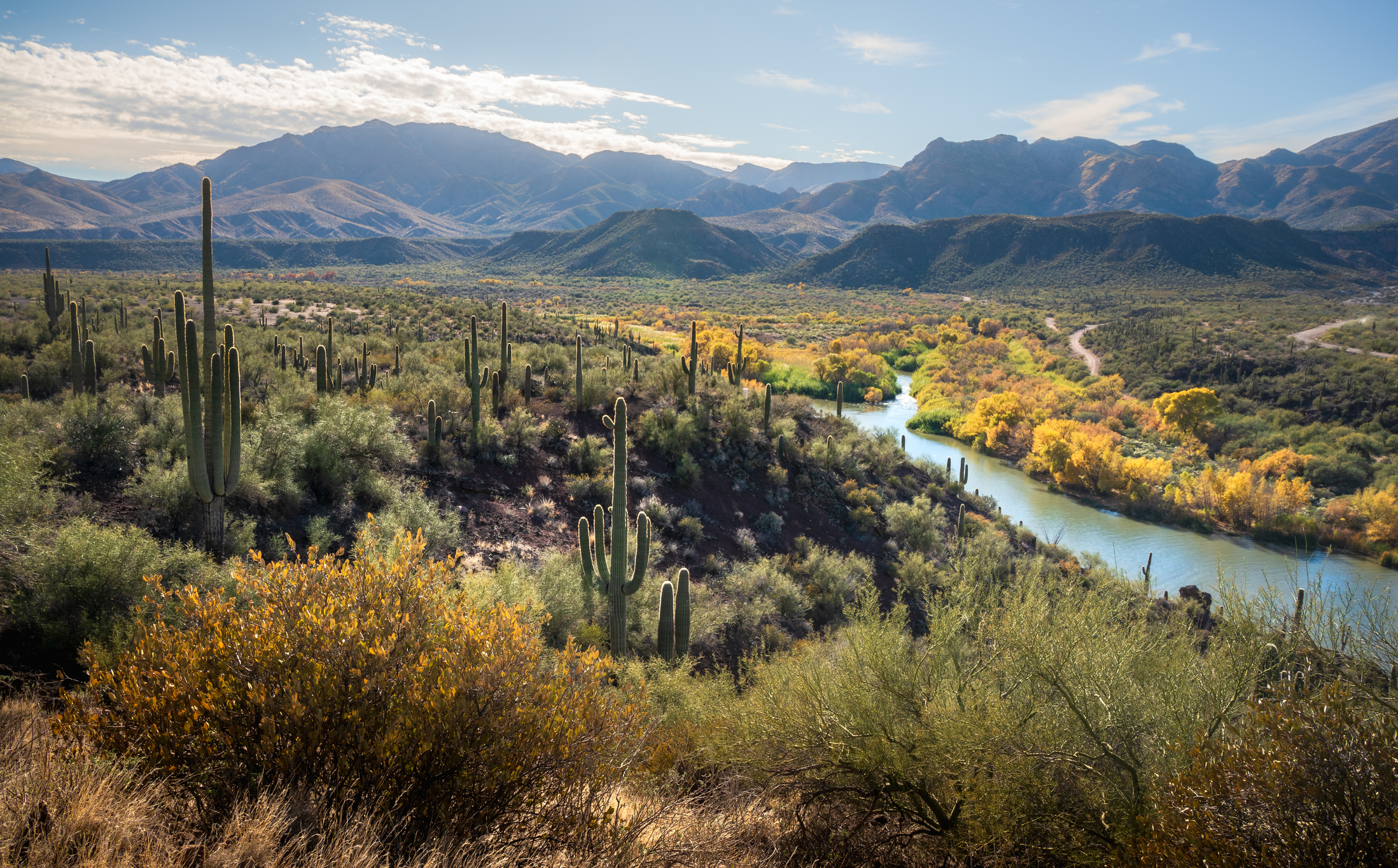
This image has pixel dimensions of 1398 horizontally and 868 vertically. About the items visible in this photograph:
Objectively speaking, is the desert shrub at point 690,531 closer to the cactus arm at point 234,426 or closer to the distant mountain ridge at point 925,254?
the cactus arm at point 234,426

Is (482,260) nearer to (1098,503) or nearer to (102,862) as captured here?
(1098,503)

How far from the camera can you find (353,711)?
156 inches

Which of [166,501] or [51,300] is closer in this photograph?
[166,501]

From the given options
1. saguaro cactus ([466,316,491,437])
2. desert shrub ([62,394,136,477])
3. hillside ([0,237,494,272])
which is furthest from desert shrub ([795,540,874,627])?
hillside ([0,237,494,272])

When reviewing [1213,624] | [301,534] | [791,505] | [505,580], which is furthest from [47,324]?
[1213,624]

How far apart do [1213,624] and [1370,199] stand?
232203 mm

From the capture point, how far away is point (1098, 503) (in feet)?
101

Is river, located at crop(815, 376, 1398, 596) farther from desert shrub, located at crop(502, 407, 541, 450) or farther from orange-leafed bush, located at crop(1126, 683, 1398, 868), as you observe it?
orange-leafed bush, located at crop(1126, 683, 1398, 868)

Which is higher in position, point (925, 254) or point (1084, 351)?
point (925, 254)

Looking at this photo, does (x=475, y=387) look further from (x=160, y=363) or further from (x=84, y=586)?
(x=84, y=586)

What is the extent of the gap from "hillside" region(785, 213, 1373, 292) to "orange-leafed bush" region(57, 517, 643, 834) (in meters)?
118

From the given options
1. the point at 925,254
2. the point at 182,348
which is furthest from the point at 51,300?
the point at 925,254

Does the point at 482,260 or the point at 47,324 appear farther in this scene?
the point at 482,260

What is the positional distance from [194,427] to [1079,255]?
131 metres
